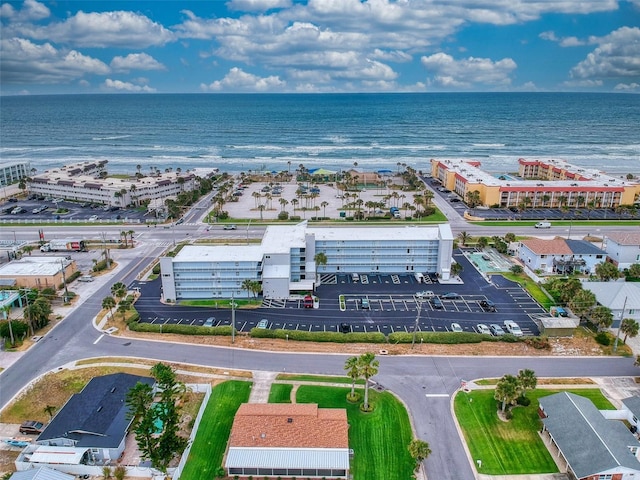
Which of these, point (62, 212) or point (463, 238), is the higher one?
point (62, 212)

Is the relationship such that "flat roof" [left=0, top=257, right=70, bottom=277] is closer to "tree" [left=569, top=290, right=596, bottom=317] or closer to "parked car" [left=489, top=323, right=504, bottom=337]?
"parked car" [left=489, top=323, right=504, bottom=337]

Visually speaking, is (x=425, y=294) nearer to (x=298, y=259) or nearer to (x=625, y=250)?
(x=298, y=259)

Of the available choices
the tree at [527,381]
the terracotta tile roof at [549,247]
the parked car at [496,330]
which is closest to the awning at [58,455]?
the tree at [527,381]

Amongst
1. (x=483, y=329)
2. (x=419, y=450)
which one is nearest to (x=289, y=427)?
(x=419, y=450)

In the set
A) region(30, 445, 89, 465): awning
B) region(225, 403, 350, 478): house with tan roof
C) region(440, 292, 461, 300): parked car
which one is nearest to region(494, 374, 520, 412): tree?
region(225, 403, 350, 478): house with tan roof

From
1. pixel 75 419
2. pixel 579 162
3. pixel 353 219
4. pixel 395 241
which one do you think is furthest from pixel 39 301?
pixel 579 162
